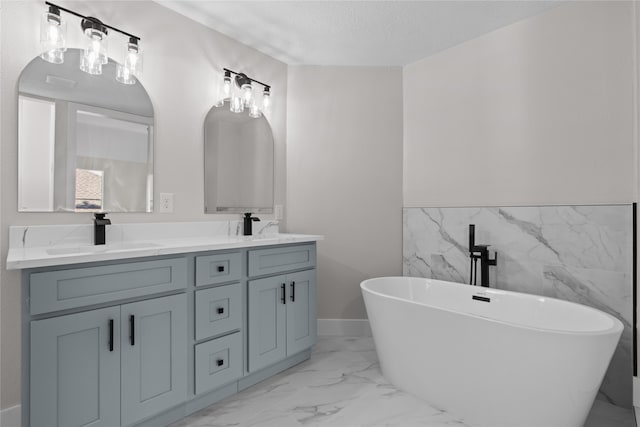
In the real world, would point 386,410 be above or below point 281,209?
below

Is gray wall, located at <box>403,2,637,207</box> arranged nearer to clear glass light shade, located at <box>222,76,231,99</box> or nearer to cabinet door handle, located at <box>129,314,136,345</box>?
clear glass light shade, located at <box>222,76,231,99</box>

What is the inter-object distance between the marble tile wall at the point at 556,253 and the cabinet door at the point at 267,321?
1.37 m

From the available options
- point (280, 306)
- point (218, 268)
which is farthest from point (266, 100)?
point (280, 306)

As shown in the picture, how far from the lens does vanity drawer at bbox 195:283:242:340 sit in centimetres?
191

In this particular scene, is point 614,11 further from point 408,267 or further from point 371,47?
point 408,267

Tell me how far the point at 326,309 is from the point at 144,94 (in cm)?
222

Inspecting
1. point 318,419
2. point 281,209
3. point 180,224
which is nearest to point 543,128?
point 281,209

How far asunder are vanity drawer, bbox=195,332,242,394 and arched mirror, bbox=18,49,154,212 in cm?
94

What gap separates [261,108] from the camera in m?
2.97

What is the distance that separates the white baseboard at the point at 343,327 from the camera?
10.5ft

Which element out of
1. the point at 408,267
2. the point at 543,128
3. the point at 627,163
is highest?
the point at 543,128

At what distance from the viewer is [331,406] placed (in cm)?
203

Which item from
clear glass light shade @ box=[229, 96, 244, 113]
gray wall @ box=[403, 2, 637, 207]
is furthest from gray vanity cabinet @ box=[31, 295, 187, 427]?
gray wall @ box=[403, 2, 637, 207]

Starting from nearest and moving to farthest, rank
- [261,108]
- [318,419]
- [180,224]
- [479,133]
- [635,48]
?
1. [318,419]
2. [635,48]
3. [180,224]
4. [479,133]
5. [261,108]
